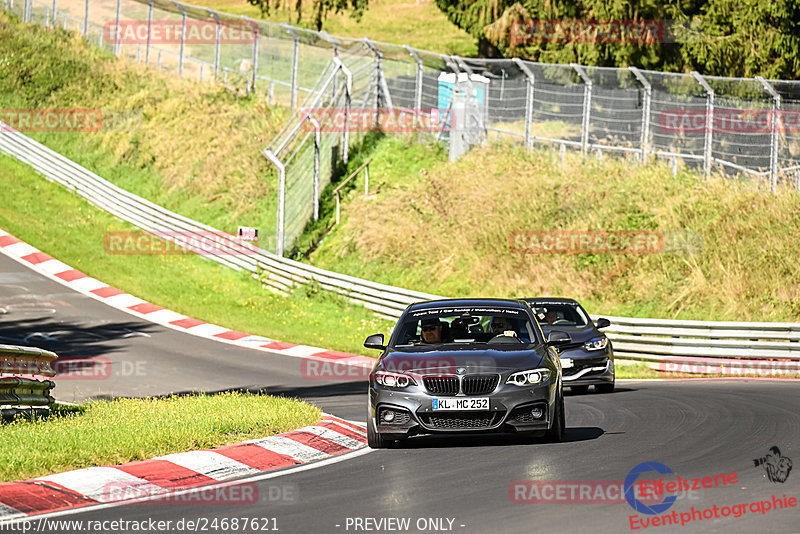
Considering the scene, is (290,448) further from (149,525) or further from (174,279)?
(174,279)

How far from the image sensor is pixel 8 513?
796cm

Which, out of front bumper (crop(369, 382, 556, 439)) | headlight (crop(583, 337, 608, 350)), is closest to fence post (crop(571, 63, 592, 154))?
headlight (crop(583, 337, 608, 350))

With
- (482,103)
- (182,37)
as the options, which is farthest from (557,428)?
(182,37)

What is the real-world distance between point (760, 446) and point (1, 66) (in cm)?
4117

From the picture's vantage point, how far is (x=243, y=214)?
116 ft

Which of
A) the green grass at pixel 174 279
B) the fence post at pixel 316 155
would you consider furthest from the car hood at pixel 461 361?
the fence post at pixel 316 155

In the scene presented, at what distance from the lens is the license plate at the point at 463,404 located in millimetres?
10648

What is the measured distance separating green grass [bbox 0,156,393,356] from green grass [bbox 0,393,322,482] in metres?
11.4

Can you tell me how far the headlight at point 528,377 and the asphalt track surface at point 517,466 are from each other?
0.63 m

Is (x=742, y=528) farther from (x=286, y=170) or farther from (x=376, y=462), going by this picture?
(x=286, y=170)

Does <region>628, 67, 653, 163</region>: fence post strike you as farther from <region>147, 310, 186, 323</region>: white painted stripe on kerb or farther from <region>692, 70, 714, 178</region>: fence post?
<region>147, 310, 186, 323</region>: white painted stripe on kerb

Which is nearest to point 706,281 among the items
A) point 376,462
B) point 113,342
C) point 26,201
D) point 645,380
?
point 645,380

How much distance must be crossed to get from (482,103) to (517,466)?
25.4 metres

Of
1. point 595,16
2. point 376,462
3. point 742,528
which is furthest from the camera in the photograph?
point 595,16
